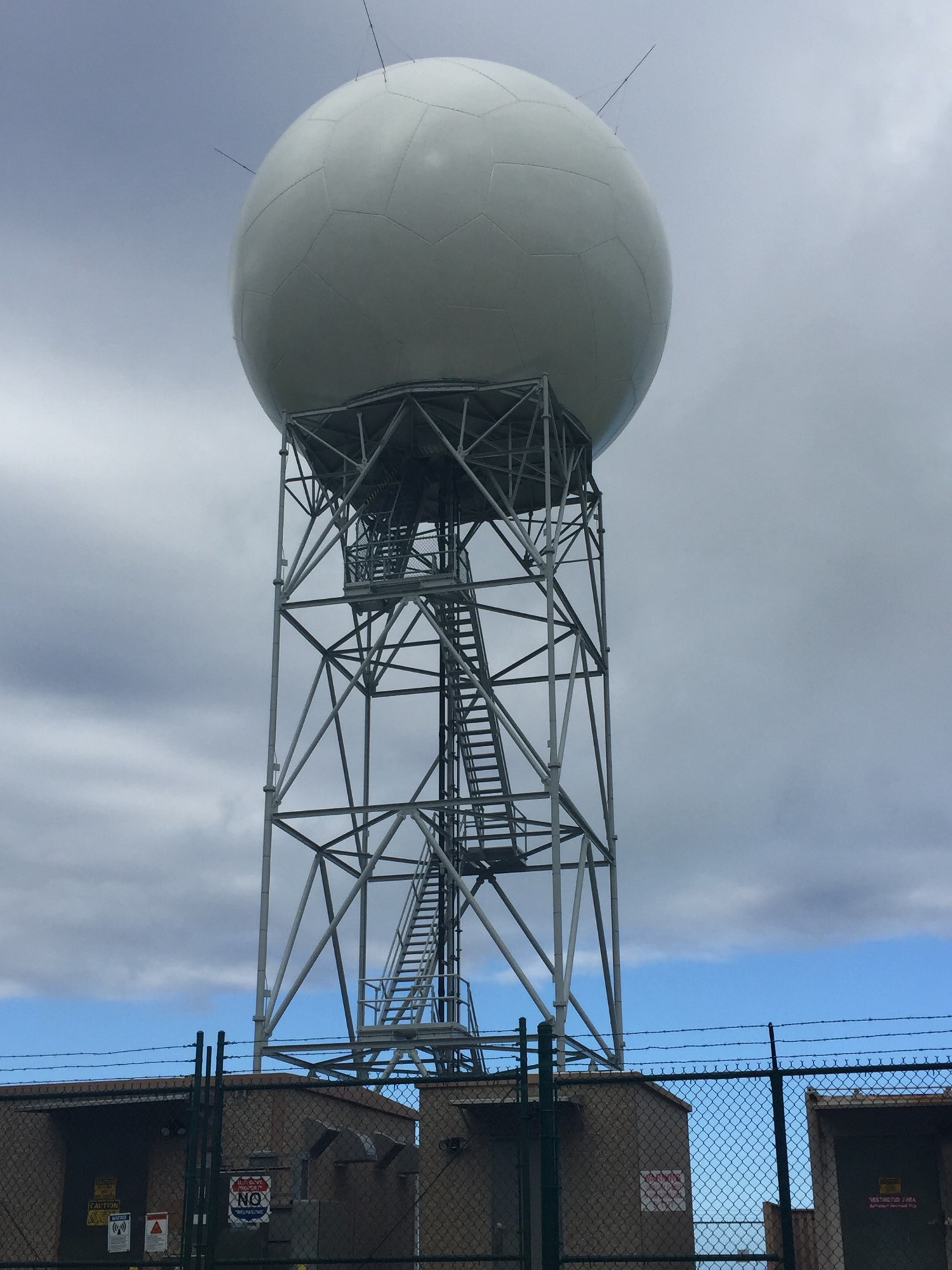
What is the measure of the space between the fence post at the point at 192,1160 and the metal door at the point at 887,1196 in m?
9.69

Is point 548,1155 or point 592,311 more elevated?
point 592,311

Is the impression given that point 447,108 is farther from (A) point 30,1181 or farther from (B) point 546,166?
(A) point 30,1181

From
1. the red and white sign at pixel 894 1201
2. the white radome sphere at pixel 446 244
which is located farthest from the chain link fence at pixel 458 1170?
the white radome sphere at pixel 446 244

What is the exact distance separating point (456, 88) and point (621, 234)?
3032 mm

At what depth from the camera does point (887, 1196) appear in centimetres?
1697

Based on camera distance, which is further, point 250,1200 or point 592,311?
point 592,311

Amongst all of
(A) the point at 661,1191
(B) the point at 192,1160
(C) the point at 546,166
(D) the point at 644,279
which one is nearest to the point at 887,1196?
(A) the point at 661,1191

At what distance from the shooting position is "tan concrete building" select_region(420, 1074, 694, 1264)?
56.0 feet

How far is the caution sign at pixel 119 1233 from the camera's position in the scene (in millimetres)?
13453

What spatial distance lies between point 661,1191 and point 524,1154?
6373 millimetres

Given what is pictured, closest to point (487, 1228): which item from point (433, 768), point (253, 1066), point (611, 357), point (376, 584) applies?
point (253, 1066)

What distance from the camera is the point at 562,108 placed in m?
20.7

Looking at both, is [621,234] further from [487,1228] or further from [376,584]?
[487,1228]

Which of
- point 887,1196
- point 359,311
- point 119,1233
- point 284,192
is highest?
point 284,192
